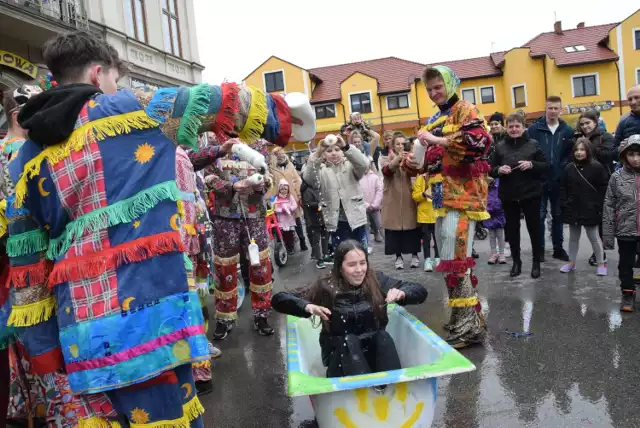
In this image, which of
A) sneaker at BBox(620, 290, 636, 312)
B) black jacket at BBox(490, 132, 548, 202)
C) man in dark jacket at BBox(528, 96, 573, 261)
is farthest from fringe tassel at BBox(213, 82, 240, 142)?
man in dark jacket at BBox(528, 96, 573, 261)

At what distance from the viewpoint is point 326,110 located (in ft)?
122

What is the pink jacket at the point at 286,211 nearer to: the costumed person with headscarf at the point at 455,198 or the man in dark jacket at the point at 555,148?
the man in dark jacket at the point at 555,148

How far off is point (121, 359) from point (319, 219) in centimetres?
672

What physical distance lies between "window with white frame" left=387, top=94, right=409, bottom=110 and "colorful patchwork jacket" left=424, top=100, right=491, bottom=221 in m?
33.5

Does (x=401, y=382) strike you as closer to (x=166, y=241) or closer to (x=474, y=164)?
(x=166, y=241)

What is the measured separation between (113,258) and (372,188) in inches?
284

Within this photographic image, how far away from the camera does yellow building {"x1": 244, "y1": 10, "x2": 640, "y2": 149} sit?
33531mm

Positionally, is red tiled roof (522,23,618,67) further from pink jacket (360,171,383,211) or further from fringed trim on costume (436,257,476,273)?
fringed trim on costume (436,257,476,273)

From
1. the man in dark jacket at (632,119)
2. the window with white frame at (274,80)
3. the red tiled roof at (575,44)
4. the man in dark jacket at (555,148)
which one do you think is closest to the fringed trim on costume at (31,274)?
A: the man in dark jacket at (632,119)

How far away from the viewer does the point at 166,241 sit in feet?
5.71

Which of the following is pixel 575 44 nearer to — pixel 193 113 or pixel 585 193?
pixel 585 193

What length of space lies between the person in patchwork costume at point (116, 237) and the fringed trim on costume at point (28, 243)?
86 mm

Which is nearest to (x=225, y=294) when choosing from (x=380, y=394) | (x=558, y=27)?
(x=380, y=394)

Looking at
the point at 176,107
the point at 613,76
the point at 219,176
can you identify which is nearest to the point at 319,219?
the point at 219,176
